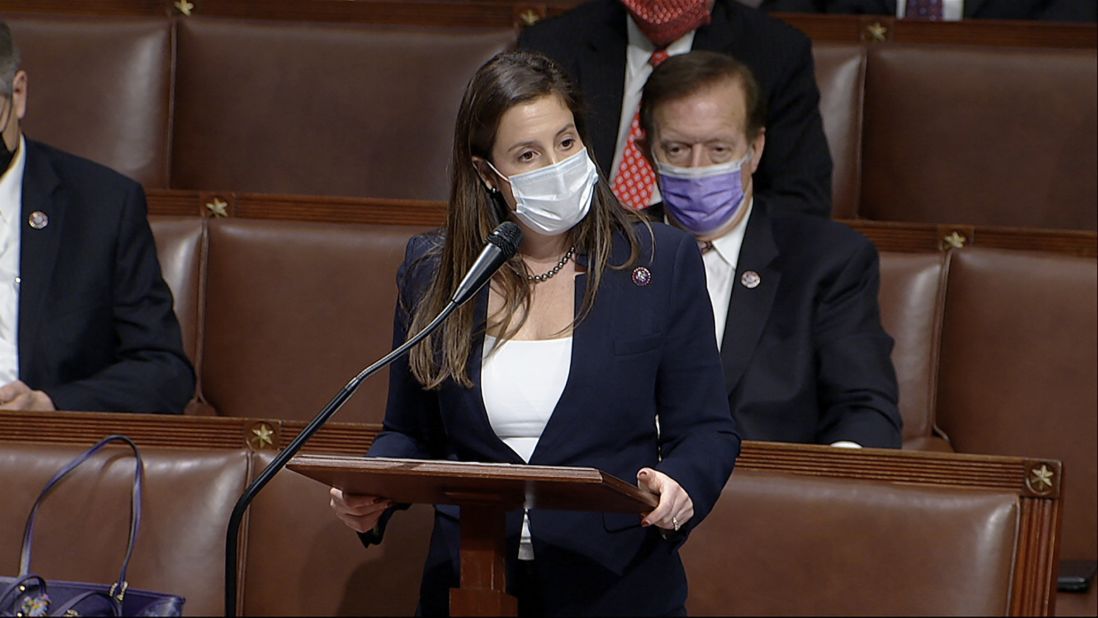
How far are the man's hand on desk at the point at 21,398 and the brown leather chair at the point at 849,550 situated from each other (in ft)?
2.06

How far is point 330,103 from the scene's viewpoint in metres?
1.99

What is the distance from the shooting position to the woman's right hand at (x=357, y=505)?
996mm

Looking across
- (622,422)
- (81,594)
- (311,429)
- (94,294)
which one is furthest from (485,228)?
(94,294)

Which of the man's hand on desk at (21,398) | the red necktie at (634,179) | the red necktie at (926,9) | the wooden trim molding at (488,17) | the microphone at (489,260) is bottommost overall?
the man's hand on desk at (21,398)

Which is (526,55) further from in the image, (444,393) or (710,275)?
(710,275)

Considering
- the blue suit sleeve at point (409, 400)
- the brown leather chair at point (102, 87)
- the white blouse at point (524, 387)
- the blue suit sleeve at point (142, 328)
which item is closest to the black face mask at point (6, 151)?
the blue suit sleeve at point (142, 328)

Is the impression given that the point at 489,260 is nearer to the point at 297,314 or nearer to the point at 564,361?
the point at 564,361

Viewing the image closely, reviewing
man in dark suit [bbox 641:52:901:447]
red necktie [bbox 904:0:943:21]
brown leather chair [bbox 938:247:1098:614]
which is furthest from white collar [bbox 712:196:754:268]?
red necktie [bbox 904:0:943:21]

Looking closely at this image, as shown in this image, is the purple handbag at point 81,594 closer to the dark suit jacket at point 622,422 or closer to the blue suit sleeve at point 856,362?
the dark suit jacket at point 622,422

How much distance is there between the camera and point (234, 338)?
175 cm

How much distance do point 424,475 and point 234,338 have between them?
3.03 feet

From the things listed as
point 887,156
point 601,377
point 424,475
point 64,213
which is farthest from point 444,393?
point 887,156

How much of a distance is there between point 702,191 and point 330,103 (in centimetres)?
62

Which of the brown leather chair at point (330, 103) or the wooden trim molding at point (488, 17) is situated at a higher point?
the wooden trim molding at point (488, 17)
